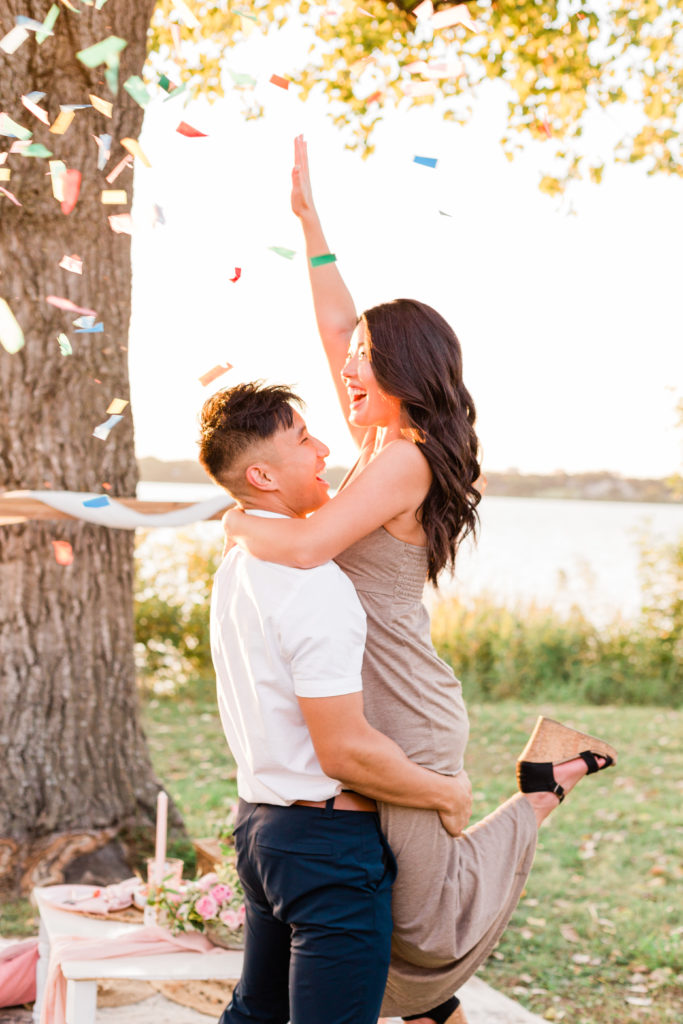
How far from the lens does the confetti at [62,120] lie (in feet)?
12.7

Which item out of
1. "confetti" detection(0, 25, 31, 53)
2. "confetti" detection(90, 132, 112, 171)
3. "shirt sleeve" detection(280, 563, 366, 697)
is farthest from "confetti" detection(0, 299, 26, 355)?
"shirt sleeve" detection(280, 563, 366, 697)

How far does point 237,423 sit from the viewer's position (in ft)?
6.47

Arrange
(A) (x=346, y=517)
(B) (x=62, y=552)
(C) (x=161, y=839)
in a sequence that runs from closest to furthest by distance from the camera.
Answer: (A) (x=346, y=517)
(C) (x=161, y=839)
(B) (x=62, y=552)

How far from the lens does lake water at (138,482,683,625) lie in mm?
9438

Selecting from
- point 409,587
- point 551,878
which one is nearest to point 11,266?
point 409,587

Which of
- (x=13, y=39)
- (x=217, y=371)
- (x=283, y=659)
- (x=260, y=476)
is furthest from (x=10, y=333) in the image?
(x=283, y=659)

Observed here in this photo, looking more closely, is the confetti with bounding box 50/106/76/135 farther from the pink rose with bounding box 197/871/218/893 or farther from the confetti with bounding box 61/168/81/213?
the pink rose with bounding box 197/871/218/893

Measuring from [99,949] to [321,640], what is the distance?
1318 millimetres

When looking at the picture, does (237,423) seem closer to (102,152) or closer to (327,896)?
(327,896)

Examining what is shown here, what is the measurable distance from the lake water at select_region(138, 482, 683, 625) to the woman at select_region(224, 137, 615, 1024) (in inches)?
6.3

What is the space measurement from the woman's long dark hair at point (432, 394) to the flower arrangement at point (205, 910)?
126cm

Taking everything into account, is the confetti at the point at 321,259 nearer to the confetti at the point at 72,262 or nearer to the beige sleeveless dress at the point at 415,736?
the beige sleeveless dress at the point at 415,736

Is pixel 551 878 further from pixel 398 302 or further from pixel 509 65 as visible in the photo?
pixel 509 65

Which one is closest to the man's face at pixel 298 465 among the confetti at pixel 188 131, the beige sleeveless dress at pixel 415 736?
the beige sleeveless dress at pixel 415 736
